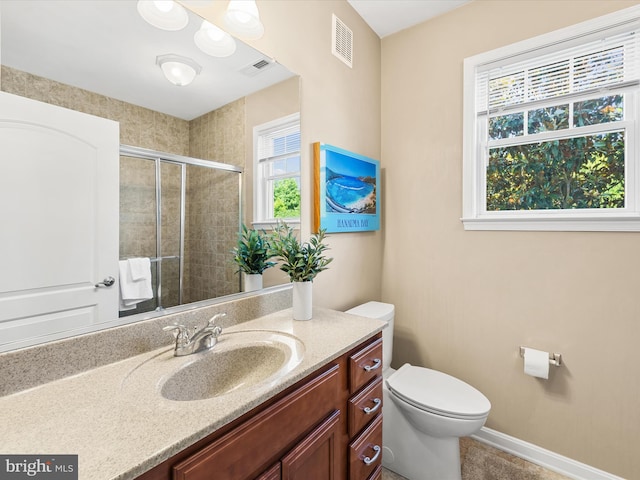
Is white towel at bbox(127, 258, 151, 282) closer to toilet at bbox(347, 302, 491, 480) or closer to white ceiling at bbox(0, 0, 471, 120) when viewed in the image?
white ceiling at bbox(0, 0, 471, 120)

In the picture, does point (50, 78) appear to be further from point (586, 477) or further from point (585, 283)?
point (586, 477)

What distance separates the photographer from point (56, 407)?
711 mm

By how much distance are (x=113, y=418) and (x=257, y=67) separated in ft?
4.68

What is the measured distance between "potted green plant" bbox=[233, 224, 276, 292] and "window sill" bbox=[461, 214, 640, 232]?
1.32 m

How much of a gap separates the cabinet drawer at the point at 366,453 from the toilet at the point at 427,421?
31cm

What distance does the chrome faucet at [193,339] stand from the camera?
3.32ft

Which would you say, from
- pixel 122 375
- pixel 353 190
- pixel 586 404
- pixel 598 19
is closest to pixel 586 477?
pixel 586 404

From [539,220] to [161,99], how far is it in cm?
199

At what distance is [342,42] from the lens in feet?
6.32

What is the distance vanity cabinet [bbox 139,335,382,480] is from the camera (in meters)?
0.67

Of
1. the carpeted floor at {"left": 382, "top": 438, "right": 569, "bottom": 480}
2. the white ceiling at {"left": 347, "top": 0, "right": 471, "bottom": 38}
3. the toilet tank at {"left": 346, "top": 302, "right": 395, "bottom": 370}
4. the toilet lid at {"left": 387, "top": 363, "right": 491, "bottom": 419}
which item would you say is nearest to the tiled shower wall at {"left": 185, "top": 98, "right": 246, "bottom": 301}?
the toilet tank at {"left": 346, "top": 302, "right": 395, "bottom": 370}

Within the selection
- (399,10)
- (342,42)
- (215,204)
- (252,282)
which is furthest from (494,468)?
(399,10)

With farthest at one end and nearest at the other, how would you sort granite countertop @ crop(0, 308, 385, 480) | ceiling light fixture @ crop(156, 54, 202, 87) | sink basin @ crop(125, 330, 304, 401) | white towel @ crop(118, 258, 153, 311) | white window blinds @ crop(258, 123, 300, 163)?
white window blinds @ crop(258, 123, 300, 163) < ceiling light fixture @ crop(156, 54, 202, 87) < white towel @ crop(118, 258, 153, 311) < sink basin @ crop(125, 330, 304, 401) < granite countertop @ crop(0, 308, 385, 480)

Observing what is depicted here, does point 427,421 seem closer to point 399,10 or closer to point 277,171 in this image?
point 277,171
